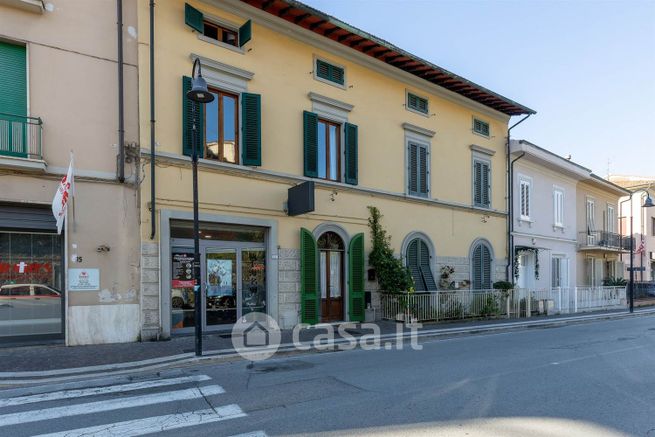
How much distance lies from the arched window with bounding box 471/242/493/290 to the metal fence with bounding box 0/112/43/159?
594 inches

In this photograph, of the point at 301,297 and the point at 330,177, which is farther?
the point at 330,177

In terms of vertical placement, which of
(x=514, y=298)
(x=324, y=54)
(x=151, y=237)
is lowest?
(x=514, y=298)

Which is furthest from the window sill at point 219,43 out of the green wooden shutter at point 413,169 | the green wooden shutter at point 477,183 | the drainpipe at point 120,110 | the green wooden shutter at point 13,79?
the green wooden shutter at point 477,183

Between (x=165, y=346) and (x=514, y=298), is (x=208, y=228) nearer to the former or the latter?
(x=165, y=346)

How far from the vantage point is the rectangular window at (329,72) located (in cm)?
1391

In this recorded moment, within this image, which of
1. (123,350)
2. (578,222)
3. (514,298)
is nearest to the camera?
(123,350)

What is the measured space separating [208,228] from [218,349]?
3.36m

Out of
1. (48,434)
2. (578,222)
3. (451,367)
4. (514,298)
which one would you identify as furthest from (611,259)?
(48,434)

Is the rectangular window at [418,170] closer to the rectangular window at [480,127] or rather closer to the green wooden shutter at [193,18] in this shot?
the rectangular window at [480,127]

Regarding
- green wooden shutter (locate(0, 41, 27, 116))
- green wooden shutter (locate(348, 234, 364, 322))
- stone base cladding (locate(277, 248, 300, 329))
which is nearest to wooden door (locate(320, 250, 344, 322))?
green wooden shutter (locate(348, 234, 364, 322))

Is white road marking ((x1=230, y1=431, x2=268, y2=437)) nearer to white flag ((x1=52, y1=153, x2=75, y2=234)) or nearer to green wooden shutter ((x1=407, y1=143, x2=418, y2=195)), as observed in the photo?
white flag ((x1=52, y1=153, x2=75, y2=234))

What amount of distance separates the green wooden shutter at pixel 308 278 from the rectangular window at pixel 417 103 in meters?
6.59

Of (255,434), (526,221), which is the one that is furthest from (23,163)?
(526,221)

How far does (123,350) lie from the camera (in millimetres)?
9344
